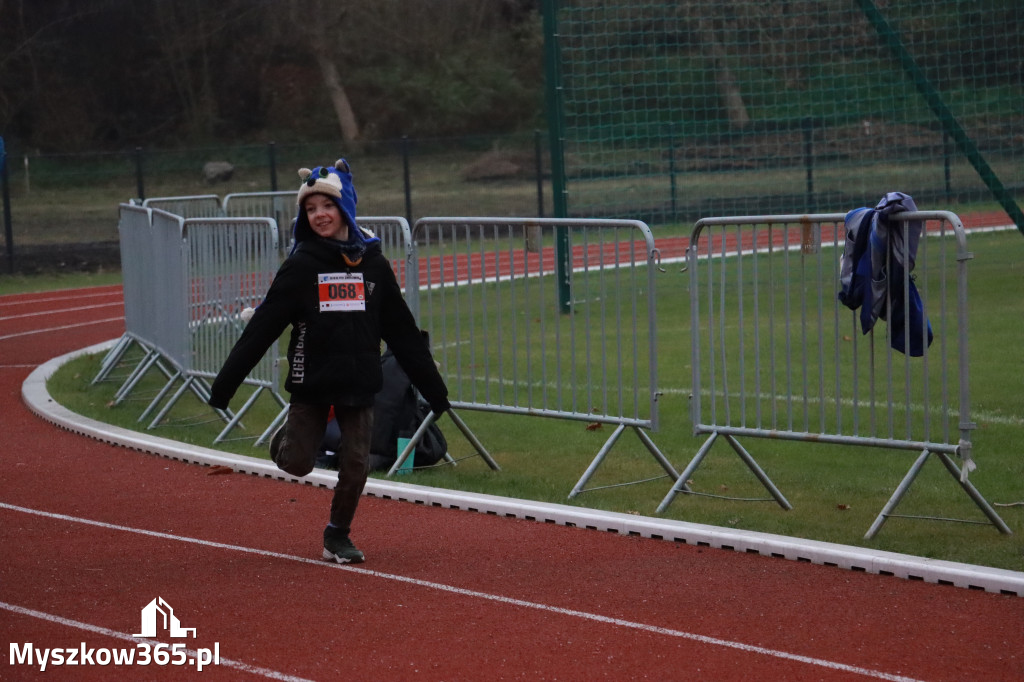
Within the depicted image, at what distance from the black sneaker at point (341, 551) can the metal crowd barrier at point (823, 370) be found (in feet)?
5.67

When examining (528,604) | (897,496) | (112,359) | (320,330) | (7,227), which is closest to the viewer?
(528,604)

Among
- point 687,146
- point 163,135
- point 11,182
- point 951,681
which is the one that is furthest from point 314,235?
point 163,135

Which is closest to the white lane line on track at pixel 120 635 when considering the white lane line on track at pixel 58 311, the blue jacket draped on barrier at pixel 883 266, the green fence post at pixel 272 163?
the blue jacket draped on barrier at pixel 883 266

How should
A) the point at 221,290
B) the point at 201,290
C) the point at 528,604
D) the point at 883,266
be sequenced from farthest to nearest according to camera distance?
the point at 201,290
the point at 221,290
the point at 883,266
the point at 528,604

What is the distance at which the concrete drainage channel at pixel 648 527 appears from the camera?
6.16 metres

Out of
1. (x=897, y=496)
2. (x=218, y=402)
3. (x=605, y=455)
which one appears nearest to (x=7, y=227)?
(x=605, y=455)

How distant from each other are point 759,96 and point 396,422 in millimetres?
9718

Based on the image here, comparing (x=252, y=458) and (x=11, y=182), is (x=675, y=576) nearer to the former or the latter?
(x=252, y=458)

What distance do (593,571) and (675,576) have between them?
38cm

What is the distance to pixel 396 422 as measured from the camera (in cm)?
898

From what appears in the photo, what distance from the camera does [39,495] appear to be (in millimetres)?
8586

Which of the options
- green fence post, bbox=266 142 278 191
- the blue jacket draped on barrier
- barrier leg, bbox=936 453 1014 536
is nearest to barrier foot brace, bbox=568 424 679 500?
the blue jacket draped on barrier

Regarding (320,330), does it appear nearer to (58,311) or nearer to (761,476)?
(761,476)

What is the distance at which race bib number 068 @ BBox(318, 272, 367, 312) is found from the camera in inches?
262
